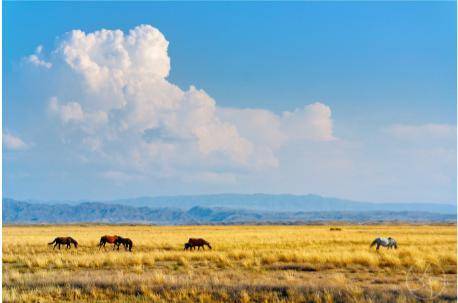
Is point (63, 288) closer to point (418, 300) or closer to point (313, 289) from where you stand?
point (313, 289)

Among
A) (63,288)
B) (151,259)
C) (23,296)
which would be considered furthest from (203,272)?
(23,296)

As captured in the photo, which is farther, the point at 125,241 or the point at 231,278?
the point at 125,241

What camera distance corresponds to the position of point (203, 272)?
23406mm

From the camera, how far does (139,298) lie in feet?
55.8

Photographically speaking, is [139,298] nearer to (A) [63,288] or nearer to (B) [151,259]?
(A) [63,288]

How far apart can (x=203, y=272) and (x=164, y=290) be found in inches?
230

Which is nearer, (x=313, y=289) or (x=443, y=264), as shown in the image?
(x=313, y=289)

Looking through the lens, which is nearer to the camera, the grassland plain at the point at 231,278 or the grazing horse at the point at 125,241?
the grassland plain at the point at 231,278

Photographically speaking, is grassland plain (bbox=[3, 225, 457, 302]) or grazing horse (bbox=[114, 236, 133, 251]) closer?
grassland plain (bbox=[3, 225, 457, 302])

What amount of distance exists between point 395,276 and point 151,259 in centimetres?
1169

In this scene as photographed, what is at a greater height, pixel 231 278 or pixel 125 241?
pixel 125 241

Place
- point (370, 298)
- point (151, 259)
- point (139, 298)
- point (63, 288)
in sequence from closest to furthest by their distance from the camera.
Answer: point (370, 298) < point (139, 298) < point (63, 288) < point (151, 259)

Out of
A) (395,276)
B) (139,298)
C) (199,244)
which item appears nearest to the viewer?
(139,298)

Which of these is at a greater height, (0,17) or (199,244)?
(0,17)
